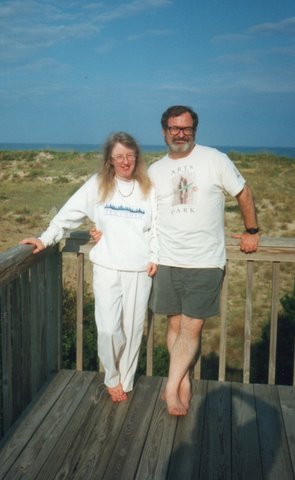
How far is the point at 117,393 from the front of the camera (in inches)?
136

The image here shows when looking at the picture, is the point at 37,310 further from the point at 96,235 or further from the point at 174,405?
the point at 174,405

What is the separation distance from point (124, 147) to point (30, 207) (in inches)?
642

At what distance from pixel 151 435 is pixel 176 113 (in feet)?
5.88

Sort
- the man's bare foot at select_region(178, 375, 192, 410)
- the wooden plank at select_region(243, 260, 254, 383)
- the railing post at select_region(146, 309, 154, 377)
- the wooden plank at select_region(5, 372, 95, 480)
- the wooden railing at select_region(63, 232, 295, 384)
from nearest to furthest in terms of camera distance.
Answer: the wooden plank at select_region(5, 372, 95, 480), the man's bare foot at select_region(178, 375, 192, 410), the wooden railing at select_region(63, 232, 295, 384), the wooden plank at select_region(243, 260, 254, 383), the railing post at select_region(146, 309, 154, 377)

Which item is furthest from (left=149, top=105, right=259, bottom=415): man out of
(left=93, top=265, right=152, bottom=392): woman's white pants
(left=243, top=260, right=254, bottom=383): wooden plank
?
(left=243, top=260, right=254, bottom=383): wooden plank

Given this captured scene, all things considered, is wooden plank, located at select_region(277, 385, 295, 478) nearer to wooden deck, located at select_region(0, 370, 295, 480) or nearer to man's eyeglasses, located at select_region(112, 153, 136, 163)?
wooden deck, located at select_region(0, 370, 295, 480)

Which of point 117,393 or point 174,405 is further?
point 117,393

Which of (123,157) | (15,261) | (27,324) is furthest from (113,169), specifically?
(27,324)

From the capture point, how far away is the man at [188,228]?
316 cm

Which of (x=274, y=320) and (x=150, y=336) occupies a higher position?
(x=274, y=320)

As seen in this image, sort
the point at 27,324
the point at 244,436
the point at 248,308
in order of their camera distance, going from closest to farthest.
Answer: the point at 244,436
the point at 27,324
the point at 248,308

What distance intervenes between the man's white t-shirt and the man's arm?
3.0 inches

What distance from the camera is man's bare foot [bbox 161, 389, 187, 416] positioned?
3254mm

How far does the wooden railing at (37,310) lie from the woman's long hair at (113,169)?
1.73 ft
